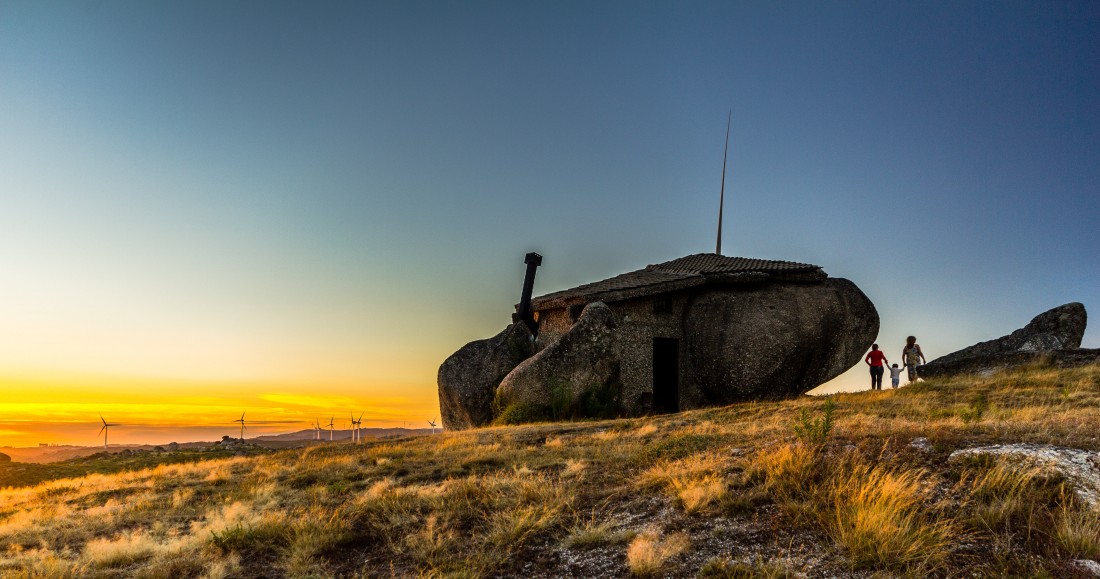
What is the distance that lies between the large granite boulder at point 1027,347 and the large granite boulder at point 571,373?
1021 centimetres

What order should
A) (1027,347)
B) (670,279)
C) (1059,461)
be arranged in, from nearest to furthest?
1. (1059,461)
2. (670,279)
3. (1027,347)

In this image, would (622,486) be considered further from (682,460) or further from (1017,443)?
(1017,443)

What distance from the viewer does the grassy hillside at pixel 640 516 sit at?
5.09 meters

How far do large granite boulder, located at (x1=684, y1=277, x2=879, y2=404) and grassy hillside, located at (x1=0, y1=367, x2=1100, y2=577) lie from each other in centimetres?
860

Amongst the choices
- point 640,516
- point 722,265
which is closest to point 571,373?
point 722,265

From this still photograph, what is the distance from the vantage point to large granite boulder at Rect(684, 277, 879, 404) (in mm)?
20047

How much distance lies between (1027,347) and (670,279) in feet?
43.4

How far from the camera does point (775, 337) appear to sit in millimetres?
20094

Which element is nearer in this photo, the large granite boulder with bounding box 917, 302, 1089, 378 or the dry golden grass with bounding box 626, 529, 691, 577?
the dry golden grass with bounding box 626, 529, 691, 577

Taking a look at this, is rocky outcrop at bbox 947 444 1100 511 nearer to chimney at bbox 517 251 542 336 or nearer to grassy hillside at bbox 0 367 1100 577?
grassy hillside at bbox 0 367 1100 577

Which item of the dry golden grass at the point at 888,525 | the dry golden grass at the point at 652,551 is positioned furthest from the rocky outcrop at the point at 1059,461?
the dry golden grass at the point at 652,551

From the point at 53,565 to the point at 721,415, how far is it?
12.1m

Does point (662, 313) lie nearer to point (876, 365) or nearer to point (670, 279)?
point (670, 279)

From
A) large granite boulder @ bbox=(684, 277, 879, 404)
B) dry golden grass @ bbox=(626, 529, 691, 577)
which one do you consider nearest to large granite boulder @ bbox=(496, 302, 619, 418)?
large granite boulder @ bbox=(684, 277, 879, 404)
